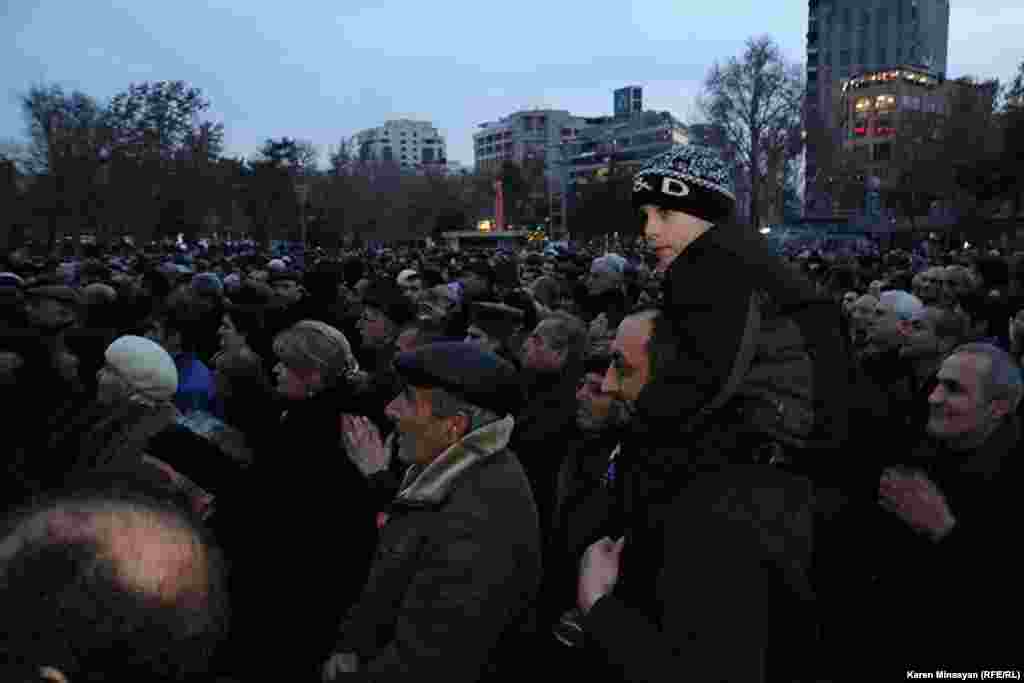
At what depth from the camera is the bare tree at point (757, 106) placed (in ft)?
170

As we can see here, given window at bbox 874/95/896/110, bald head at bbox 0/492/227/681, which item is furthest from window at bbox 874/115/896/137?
bald head at bbox 0/492/227/681

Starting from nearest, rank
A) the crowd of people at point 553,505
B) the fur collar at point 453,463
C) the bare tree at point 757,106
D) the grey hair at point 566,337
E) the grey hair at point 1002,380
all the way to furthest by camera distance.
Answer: the crowd of people at point 553,505 → the fur collar at point 453,463 → the grey hair at point 1002,380 → the grey hair at point 566,337 → the bare tree at point 757,106

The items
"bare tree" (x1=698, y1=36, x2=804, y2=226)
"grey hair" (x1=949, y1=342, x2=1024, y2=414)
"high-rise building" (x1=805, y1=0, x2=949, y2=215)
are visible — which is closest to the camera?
"grey hair" (x1=949, y1=342, x2=1024, y2=414)

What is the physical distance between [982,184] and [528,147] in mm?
139321

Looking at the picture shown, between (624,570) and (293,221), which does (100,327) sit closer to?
(624,570)

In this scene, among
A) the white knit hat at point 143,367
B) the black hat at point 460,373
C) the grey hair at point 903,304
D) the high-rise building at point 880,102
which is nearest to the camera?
the black hat at point 460,373

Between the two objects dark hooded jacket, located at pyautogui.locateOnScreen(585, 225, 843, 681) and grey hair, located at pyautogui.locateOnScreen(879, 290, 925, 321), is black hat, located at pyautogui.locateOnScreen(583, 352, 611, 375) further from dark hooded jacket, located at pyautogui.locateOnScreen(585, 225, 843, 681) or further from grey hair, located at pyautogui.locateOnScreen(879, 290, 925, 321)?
grey hair, located at pyautogui.locateOnScreen(879, 290, 925, 321)

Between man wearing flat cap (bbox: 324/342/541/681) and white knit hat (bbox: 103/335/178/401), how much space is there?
1.50 m

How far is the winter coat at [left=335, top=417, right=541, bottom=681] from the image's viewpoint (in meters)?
2.14

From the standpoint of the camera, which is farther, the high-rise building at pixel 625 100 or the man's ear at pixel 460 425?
the high-rise building at pixel 625 100

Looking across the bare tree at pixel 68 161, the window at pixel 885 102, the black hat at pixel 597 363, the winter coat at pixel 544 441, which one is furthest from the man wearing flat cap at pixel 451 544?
the window at pixel 885 102

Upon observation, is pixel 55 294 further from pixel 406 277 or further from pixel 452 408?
pixel 406 277

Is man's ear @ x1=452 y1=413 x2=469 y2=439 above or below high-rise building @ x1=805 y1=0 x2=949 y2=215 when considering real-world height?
below

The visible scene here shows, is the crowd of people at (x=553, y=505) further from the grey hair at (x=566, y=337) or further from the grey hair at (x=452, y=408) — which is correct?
the grey hair at (x=566, y=337)
